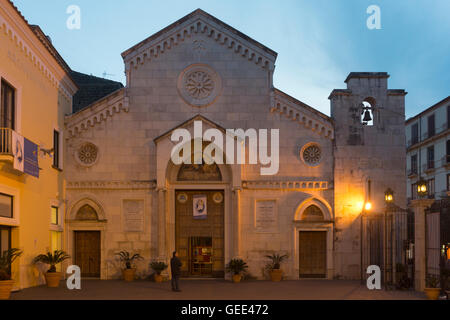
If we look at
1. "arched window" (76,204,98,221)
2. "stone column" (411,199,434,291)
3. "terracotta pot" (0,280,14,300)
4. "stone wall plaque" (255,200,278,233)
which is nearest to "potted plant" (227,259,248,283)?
"stone wall plaque" (255,200,278,233)

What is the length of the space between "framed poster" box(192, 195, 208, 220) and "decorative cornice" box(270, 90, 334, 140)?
19.1 ft

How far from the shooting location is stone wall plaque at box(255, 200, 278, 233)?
2802 centimetres

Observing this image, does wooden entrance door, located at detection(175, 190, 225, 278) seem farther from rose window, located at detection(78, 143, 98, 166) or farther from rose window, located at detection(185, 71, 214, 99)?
rose window, located at detection(185, 71, 214, 99)

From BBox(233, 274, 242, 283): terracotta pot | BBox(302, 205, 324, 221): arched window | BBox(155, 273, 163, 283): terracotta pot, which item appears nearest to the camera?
BBox(233, 274, 242, 283): terracotta pot

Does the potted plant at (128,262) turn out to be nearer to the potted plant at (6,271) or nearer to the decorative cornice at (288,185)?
the decorative cornice at (288,185)

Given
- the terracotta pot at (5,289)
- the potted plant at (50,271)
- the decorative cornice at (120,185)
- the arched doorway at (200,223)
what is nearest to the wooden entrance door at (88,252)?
the decorative cornice at (120,185)

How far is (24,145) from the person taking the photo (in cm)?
2131

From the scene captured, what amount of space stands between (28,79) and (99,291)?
31.0ft

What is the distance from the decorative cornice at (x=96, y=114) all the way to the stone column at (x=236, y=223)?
725 cm

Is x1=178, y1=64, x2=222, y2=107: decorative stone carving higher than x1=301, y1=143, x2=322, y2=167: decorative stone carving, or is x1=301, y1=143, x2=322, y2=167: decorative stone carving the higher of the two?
x1=178, y1=64, x2=222, y2=107: decorative stone carving

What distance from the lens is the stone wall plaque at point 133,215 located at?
28.1 metres

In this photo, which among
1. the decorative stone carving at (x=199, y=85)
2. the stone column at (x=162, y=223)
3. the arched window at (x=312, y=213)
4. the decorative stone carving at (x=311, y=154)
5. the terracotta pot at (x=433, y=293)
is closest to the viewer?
the terracotta pot at (x=433, y=293)

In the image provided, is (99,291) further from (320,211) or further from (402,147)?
(402,147)
